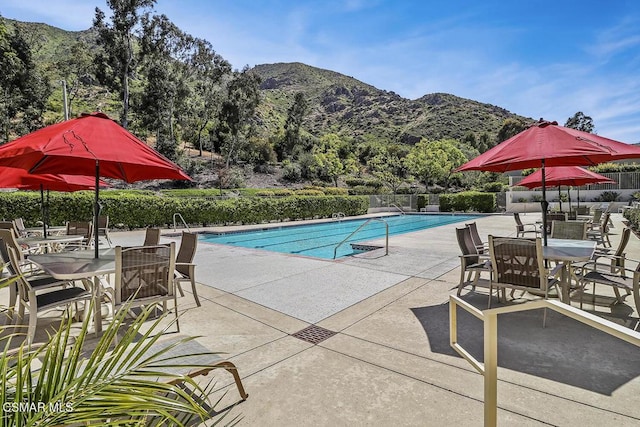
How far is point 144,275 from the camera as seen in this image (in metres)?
3.57

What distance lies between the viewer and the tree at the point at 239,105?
34.2 m

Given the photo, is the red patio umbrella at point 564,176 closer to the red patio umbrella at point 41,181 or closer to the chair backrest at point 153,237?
the chair backrest at point 153,237

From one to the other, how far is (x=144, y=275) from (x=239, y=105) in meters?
33.7

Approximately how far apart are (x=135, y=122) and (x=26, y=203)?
83.3ft

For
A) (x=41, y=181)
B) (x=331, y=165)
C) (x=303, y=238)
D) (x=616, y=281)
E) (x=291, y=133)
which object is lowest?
(x=303, y=238)

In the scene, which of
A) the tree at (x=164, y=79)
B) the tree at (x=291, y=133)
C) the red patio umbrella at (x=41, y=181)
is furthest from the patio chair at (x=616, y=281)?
the tree at (x=291, y=133)

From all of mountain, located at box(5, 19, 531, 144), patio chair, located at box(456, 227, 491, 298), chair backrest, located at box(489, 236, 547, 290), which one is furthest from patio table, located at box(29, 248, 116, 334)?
mountain, located at box(5, 19, 531, 144)

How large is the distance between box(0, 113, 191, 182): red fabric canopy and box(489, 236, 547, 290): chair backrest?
3852 mm

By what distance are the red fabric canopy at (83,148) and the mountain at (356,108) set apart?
5331 centimetres

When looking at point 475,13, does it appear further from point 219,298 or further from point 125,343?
point 125,343

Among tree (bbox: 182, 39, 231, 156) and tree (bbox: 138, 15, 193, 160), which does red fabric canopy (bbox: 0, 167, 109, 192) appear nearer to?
tree (bbox: 138, 15, 193, 160)

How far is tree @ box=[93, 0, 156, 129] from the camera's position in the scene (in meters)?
25.3

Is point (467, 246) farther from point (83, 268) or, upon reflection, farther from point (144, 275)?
point (83, 268)

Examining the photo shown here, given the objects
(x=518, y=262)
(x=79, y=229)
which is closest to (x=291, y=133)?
(x=79, y=229)
